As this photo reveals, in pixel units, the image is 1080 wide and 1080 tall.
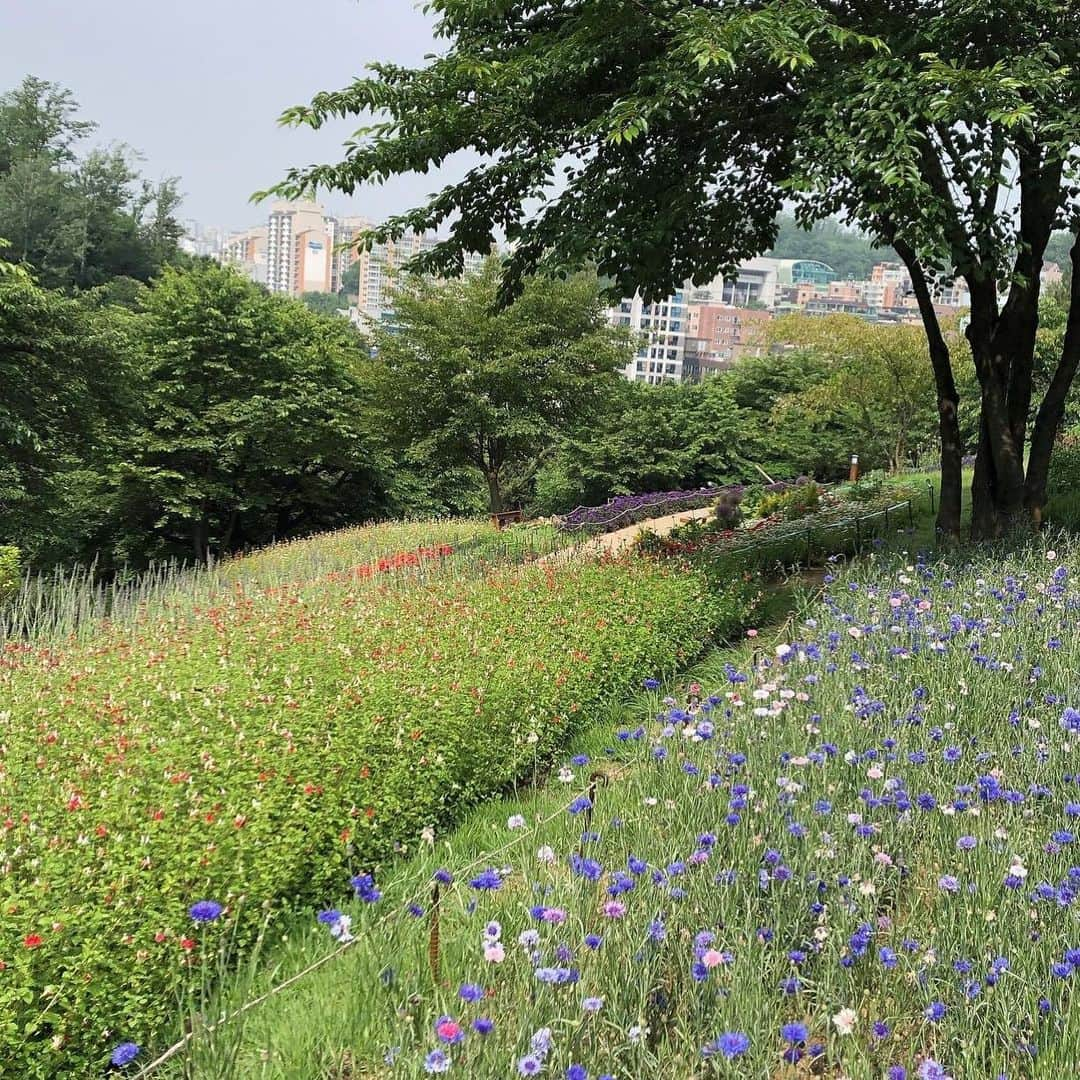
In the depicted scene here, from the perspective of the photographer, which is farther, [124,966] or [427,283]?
[427,283]

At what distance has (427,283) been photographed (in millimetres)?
18266

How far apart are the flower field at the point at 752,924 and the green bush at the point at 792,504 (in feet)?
26.3

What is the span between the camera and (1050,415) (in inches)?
302

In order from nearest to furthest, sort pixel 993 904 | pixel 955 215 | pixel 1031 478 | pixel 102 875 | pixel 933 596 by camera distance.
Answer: pixel 993 904
pixel 102 875
pixel 933 596
pixel 955 215
pixel 1031 478

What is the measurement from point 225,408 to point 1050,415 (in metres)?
18.6

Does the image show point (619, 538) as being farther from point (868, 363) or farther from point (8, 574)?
point (868, 363)

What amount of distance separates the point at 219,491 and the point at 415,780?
1969 centimetres

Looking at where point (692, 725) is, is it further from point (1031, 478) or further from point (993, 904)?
point (1031, 478)

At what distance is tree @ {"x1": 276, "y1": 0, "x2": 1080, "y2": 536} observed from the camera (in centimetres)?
503

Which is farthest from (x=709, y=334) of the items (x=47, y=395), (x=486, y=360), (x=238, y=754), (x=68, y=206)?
(x=238, y=754)

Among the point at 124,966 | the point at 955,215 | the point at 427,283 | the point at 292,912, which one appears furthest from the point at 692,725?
the point at 427,283

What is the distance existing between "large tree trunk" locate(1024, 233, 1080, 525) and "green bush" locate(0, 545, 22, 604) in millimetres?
11681

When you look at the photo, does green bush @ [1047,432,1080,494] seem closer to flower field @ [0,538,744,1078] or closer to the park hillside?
the park hillside

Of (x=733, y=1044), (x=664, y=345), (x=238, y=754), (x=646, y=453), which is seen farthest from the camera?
(x=664, y=345)
